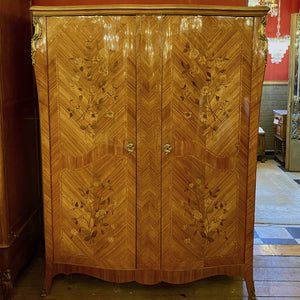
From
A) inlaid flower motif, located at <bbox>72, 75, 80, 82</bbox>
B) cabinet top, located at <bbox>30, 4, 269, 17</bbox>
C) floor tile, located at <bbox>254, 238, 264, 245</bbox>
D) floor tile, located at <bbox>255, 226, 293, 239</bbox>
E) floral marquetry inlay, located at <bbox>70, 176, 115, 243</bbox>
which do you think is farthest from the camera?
floor tile, located at <bbox>255, 226, 293, 239</bbox>

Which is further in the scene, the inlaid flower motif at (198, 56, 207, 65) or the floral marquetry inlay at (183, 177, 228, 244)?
the floral marquetry inlay at (183, 177, 228, 244)

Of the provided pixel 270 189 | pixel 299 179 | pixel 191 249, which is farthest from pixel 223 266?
pixel 299 179

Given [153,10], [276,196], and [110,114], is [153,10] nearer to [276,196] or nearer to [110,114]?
[110,114]

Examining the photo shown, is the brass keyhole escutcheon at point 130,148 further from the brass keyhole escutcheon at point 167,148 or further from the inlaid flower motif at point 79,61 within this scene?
the inlaid flower motif at point 79,61

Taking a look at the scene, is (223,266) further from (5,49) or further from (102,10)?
(5,49)

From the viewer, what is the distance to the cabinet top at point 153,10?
7.79ft

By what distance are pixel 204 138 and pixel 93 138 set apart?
23.9 inches

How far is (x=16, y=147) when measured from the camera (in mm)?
2814

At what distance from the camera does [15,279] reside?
283 cm

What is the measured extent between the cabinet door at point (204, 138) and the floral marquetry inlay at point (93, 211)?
1.03ft

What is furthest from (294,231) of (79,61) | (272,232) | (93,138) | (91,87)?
(79,61)

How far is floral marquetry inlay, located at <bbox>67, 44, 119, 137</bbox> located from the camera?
96.7 inches

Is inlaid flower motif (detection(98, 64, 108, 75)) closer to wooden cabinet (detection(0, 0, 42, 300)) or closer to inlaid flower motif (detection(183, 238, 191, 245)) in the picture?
wooden cabinet (detection(0, 0, 42, 300))

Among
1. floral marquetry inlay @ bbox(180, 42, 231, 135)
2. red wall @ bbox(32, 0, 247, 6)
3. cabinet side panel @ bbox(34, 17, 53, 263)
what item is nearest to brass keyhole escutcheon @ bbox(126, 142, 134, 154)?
floral marquetry inlay @ bbox(180, 42, 231, 135)
